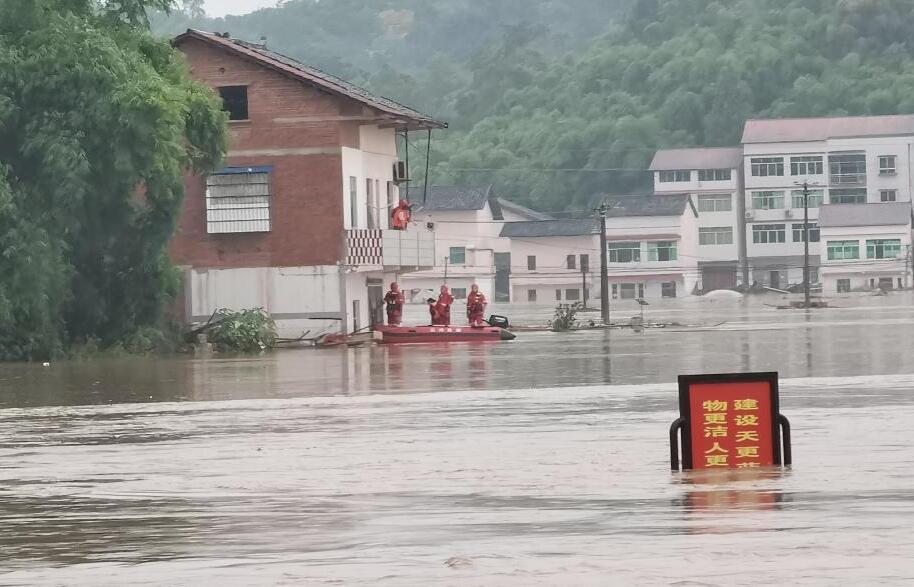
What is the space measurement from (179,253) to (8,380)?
20008 millimetres

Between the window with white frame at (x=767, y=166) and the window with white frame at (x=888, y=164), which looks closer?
the window with white frame at (x=888, y=164)

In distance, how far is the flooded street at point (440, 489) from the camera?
10.4 meters

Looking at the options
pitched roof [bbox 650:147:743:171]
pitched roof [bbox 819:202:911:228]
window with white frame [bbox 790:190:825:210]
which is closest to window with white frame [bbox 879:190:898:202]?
pitched roof [bbox 819:202:911:228]

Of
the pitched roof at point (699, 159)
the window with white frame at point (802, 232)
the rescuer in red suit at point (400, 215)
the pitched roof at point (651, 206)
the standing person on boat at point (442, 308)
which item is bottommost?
the standing person on boat at point (442, 308)

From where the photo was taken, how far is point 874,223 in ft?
488

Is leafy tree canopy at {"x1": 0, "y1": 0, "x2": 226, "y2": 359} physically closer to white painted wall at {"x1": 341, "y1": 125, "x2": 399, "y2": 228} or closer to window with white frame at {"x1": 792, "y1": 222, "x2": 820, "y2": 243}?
white painted wall at {"x1": 341, "y1": 125, "x2": 399, "y2": 228}

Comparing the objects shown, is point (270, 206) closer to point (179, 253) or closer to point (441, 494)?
point (179, 253)

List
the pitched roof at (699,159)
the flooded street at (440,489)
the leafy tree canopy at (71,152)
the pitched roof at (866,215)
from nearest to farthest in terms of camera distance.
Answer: the flooded street at (440,489) → the leafy tree canopy at (71,152) → the pitched roof at (866,215) → the pitched roof at (699,159)

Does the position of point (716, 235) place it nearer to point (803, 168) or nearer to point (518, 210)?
point (803, 168)

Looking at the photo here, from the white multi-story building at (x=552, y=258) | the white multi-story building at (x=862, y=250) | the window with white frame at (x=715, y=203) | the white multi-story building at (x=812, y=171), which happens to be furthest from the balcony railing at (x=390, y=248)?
the window with white frame at (x=715, y=203)

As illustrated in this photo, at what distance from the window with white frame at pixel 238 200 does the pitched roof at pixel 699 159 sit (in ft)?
343

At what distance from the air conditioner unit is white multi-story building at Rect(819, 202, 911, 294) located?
90.2 metres

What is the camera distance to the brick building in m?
56.3

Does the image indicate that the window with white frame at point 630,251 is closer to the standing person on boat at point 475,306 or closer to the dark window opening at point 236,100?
the standing person on boat at point 475,306
